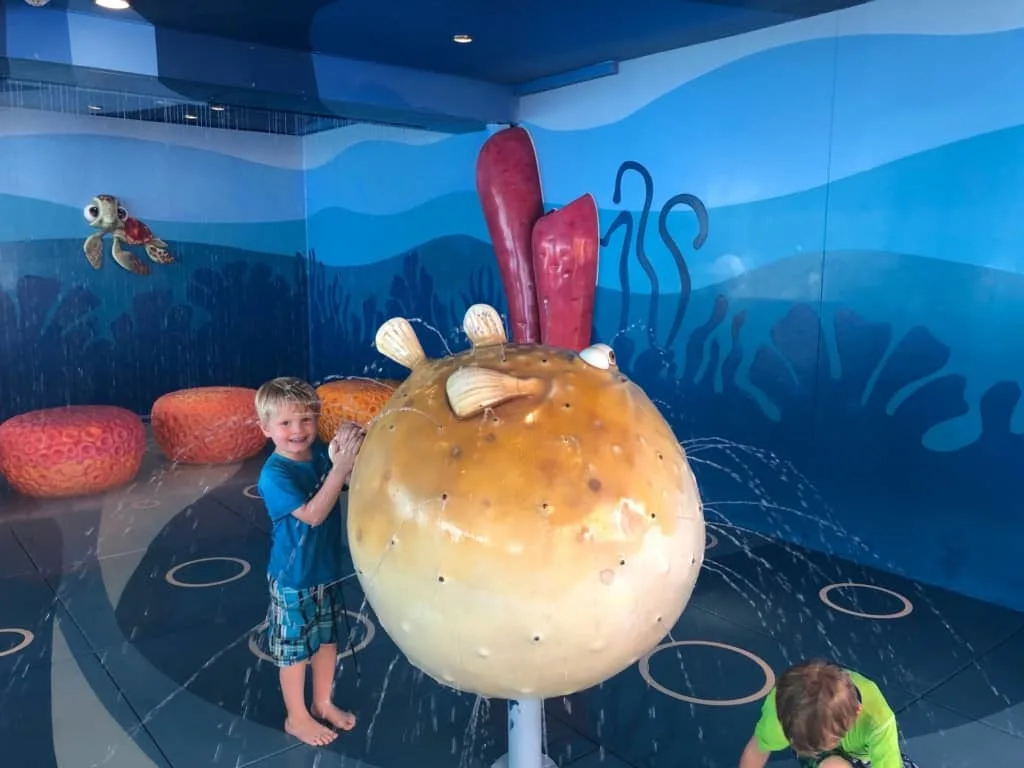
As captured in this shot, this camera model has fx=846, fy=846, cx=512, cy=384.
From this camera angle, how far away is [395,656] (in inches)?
111

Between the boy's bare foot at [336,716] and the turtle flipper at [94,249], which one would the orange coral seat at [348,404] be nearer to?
the turtle flipper at [94,249]

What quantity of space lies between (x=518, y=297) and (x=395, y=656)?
5.70 feet

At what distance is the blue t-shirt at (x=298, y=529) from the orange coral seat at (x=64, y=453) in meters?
2.97

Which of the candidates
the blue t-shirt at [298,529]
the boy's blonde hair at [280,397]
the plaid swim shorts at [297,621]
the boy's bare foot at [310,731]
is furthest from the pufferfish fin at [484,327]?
the boy's bare foot at [310,731]

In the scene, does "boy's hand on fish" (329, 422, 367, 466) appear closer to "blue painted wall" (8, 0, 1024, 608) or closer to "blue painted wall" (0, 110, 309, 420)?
"blue painted wall" (8, 0, 1024, 608)

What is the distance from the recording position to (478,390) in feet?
3.73

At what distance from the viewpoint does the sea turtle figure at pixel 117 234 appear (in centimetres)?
617

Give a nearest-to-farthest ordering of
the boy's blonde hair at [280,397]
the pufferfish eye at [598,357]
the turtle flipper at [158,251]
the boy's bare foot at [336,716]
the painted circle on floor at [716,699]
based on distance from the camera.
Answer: the pufferfish eye at [598,357], the boy's blonde hair at [280,397], the boy's bare foot at [336,716], the painted circle on floor at [716,699], the turtle flipper at [158,251]

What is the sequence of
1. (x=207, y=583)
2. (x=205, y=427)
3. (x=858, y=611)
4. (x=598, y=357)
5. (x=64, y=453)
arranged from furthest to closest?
(x=205, y=427), (x=64, y=453), (x=207, y=583), (x=858, y=611), (x=598, y=357)

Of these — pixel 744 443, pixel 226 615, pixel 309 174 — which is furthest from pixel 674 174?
pixel 309 174

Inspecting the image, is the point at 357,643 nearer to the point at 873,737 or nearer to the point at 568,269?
the point at 873,737

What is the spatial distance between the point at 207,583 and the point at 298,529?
5.10 feet

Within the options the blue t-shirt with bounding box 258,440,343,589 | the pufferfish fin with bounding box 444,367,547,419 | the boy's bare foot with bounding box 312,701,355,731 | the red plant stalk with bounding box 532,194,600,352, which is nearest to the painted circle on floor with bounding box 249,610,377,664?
the boy's bare foot with bounding box 312,701,355,731

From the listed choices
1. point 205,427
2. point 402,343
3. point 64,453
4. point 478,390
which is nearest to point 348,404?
point 205,427
